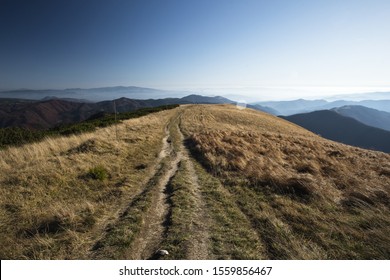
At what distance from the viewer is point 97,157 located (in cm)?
1267

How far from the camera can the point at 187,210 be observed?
23.6ft

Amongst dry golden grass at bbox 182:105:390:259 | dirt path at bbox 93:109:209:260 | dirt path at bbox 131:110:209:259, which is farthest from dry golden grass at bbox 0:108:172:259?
dry golden grass at bbox 182:105:390:259

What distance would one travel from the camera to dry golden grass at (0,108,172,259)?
5410 mm

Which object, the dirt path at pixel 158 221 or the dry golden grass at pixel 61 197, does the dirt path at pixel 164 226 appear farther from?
the dry golden grass at pixel 61 197

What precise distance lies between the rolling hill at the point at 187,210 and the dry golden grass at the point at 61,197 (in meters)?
0.03

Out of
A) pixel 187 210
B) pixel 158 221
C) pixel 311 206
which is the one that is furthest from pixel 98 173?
pixel 311 206

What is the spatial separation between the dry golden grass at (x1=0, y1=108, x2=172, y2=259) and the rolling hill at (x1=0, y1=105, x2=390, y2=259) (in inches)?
1.3

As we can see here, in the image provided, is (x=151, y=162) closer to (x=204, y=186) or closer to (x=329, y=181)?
(x=204, y=186)

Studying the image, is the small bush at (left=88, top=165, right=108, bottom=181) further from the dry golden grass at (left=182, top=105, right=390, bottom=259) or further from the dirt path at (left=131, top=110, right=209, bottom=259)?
the dry golden grass at (left=182, top=105, right=390, bottom=259)

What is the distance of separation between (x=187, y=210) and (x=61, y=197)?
15.3ft

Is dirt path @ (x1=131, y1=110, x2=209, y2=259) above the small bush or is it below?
below

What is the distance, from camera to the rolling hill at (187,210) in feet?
17.3
